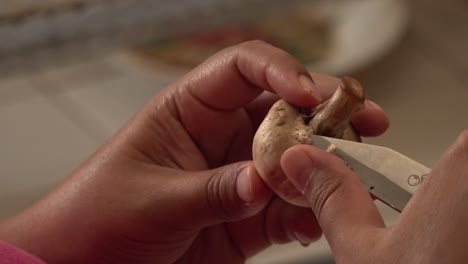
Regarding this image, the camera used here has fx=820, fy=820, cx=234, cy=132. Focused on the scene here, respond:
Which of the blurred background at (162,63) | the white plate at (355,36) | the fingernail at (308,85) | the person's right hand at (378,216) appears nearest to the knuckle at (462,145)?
the person's right hand at (378,216)

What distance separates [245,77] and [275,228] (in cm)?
13

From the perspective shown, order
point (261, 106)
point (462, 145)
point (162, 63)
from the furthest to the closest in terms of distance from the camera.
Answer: point (162, 63), point (261, 106), point (462, 145)

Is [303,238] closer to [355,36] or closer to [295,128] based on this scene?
[295,128]

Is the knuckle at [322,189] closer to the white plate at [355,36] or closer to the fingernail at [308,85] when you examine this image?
the fingernail at [308,85]

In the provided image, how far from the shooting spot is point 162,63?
0.93 meters

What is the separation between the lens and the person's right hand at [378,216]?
34 centimetres

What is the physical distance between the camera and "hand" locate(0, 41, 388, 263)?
0.52 m

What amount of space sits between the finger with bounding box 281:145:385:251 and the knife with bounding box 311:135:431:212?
0.5 inches

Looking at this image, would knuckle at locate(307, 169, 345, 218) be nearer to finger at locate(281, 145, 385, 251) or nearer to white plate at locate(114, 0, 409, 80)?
finger at locate(281, 145, 385, 251)

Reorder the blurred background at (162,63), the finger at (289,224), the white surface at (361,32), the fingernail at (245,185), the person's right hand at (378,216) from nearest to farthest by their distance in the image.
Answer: the person's right hand at (378,216)
the fingernail at (245,185)
the finger at (289,224)
the blurred background at (162,63)
the white surface at (361,32)

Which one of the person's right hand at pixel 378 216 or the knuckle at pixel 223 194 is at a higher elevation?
the person's right hand at pixel 378 216

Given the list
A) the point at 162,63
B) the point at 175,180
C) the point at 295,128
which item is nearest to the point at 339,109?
the point at 295,128

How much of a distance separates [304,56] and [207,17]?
136mm

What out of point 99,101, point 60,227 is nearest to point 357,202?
point 60,227
